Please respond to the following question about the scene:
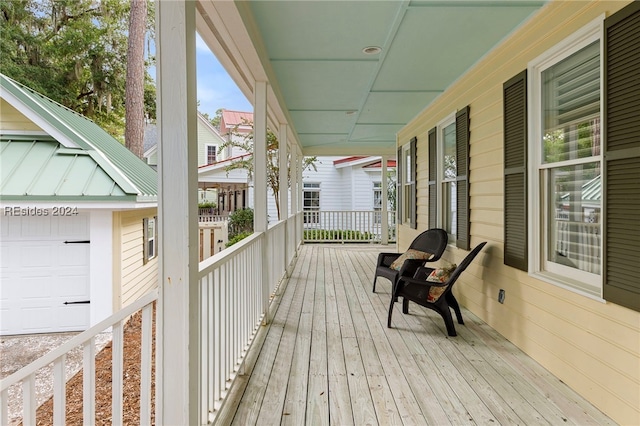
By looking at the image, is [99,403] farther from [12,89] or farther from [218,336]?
[12,89]

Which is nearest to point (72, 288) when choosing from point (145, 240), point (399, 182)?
point (145, 240)

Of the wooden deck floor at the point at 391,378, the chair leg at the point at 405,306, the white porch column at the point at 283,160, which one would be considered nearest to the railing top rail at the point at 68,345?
the wooden deck floor at the point at 391,378

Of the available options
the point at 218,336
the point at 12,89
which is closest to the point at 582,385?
the point at 218,336

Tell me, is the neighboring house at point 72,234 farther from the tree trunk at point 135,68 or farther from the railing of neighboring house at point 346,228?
the railing of neighboring house at point 346,228

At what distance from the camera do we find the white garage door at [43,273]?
390 centimetres

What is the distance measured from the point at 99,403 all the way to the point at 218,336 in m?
1.56

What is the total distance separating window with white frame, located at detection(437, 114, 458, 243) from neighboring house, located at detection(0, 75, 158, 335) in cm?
367

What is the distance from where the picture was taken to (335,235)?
1022cm

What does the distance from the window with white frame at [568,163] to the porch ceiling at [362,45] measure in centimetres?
50

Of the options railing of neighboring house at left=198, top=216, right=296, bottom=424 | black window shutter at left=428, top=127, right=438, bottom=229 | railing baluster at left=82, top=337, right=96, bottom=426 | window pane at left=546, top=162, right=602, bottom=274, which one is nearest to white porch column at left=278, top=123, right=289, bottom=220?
railing of neighboring house at left=198, top=216, right=296, bottom=424

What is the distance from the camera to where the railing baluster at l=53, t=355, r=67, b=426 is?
980 millimetres

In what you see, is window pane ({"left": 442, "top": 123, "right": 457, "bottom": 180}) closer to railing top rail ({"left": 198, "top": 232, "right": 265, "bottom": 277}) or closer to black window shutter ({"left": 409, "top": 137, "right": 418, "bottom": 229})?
black window shutter ({"left": 409, "top": 137, "right": 418, "bottom": 229})

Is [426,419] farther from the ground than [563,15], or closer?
closer

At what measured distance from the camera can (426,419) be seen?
194 cm
